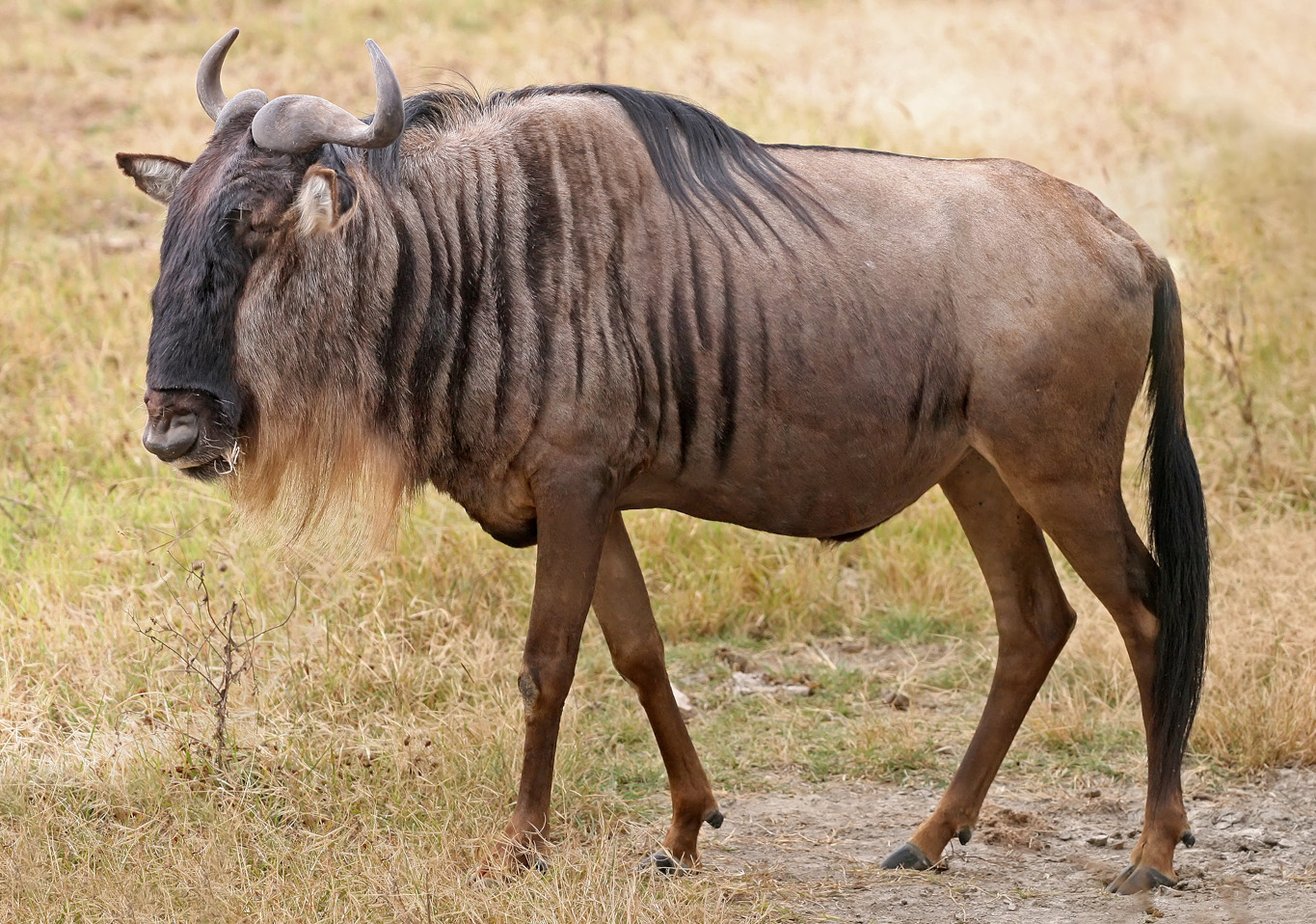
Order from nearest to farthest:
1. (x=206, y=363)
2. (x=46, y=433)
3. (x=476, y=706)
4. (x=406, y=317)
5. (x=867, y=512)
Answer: (x=206, y=363), (x=406, y=317), (x=867, y=512), (x=476, y=706), (x=46, y=433)

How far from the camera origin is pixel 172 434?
10.4ft

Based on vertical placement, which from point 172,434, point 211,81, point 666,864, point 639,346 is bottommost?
point 666,864

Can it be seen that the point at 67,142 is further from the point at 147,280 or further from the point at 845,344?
the point at 845,344

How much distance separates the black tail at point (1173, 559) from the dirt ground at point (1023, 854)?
1.08 feet

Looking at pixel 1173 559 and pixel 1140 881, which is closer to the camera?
pixel 1140 881

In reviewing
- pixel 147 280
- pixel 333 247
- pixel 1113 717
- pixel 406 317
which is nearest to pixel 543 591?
pixel 406 317

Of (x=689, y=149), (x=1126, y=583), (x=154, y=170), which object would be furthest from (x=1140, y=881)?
(x=154, y=170)

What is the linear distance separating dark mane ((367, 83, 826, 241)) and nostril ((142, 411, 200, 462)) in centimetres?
94

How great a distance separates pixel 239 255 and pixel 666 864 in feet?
6.01

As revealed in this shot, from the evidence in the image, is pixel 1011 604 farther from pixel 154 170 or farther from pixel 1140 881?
pixel 154 170

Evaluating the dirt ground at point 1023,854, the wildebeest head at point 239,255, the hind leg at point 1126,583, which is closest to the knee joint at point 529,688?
the dirt ground at point 1023,854

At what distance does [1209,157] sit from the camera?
9.42 meters

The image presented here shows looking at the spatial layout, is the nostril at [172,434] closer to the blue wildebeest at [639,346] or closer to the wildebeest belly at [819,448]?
the blue wildebeest at [639,346]

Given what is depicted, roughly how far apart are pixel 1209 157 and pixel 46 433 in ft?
23.9
